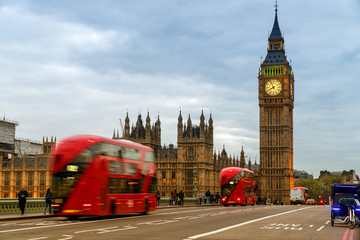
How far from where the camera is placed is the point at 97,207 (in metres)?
24.0

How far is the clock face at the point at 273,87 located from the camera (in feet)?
397

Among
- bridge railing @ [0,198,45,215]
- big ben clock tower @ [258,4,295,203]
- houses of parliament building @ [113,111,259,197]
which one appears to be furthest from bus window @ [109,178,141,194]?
big ben clock tower @ [258,4,295,203]

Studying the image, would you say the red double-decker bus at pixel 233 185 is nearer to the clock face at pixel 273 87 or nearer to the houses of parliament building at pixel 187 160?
the houses of parliament building at pixel 187 160

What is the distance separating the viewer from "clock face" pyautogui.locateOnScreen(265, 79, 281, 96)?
4766 inches

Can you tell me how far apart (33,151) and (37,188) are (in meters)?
27.9

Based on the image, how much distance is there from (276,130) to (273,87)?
10048 mm

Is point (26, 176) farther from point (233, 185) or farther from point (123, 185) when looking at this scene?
point (123, 185)

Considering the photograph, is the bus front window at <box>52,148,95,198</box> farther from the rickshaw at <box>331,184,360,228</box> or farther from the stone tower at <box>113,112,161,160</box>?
the stone tower at <box>113,112,161,160</box>

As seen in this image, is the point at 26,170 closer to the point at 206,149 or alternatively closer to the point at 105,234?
the point at 206,149

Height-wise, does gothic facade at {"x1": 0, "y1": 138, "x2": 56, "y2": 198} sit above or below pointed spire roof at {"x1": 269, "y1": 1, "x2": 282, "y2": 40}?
below

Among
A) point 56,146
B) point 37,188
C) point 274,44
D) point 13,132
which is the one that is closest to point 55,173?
point 56,146

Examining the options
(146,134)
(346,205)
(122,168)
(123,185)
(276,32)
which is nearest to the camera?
(346,205)

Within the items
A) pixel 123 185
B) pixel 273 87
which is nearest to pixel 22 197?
pixel 123 185

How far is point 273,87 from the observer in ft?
398
